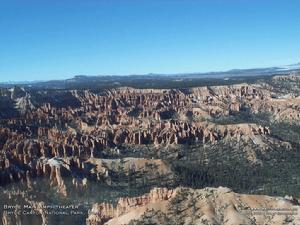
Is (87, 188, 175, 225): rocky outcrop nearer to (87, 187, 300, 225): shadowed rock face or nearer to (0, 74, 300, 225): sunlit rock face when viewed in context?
(87, 187, 300, 225): shadowed rock face

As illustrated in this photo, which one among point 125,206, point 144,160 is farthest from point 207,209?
point 144,160

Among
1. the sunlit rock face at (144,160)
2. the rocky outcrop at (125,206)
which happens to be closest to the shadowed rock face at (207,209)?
the rocky outcrop at (125,206)

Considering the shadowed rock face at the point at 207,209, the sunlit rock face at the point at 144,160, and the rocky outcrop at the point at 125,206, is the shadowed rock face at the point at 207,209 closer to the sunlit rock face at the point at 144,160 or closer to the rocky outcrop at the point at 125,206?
the rocky outcrop at the point at 125,206

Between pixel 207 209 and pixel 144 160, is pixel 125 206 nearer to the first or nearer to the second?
pixel 207 209

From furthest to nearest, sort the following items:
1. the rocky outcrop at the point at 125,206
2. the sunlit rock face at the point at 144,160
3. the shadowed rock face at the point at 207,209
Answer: the rocky outcrop at the point at 125,206 → the sunlit rock face at the point at 144,160 → the shadowed rock face at the point at 207,209

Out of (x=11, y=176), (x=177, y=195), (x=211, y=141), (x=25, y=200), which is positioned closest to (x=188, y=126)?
(x=211, y=141)

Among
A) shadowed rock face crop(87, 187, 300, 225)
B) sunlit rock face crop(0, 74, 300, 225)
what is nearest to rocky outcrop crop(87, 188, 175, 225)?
shadowed rock face crop(87, 187, 300, 225)

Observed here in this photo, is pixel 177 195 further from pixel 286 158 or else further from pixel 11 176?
pixel 286 158

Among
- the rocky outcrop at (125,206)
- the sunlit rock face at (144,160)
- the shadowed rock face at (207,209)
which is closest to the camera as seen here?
the shadowed rock face at (207,209)
